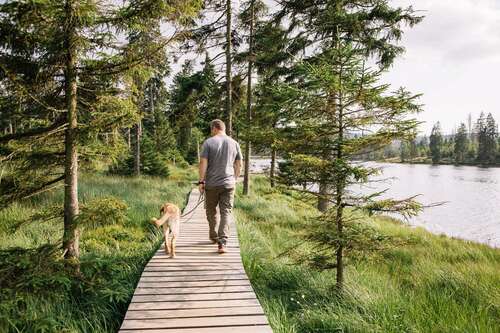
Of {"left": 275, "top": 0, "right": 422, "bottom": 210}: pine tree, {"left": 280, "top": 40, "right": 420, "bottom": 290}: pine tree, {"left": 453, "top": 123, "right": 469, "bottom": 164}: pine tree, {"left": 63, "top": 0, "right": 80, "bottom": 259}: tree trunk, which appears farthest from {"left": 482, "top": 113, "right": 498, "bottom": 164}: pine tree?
{"left": 63, "top": 0, "right": 80, "bottom": 259}: tree trunk

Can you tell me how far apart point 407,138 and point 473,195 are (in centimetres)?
2983

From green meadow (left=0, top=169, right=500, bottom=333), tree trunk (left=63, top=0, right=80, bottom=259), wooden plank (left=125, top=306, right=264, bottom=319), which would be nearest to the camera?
wooden plank (left=125, top=306, right=264, bottom=319)

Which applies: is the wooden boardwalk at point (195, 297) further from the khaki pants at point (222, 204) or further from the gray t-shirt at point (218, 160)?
the gray t-shirt at point (218, 160)

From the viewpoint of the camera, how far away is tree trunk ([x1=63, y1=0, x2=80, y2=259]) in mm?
3836

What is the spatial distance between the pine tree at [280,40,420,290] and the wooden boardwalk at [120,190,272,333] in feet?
4.77

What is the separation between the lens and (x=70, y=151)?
4.07m

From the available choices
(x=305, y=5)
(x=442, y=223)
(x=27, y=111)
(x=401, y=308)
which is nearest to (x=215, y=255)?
(x=401, y=308)

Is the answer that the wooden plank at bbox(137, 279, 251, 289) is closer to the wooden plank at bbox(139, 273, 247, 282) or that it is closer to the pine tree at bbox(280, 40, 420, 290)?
the wooden plank at bbox(139, 273, 247, 282)

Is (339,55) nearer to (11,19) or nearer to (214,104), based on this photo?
Result: (11,19)

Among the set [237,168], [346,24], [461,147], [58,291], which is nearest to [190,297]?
[58,291]

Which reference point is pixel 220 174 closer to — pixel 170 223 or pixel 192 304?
pixel 170 223

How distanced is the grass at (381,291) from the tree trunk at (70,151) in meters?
2.79

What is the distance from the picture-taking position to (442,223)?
17562 millimetres

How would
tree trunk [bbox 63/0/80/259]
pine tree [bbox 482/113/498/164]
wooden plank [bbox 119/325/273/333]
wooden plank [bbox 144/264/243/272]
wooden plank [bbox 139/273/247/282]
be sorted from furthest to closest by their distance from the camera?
pine tree [bbox 482/113/498/164]
wooden plank [bbox 144/264/243/272]
wooden plank [bbox 139/273/247/282]
tree trunk [bbox 63/0/80/259]
wooden plank [bbox 119/325/273/333]
